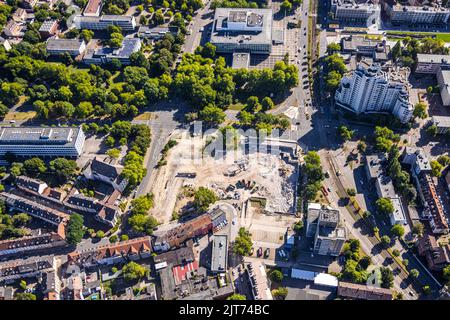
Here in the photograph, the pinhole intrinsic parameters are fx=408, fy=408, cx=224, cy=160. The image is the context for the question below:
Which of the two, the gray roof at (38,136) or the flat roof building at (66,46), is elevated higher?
the flat roof building at (66,46)

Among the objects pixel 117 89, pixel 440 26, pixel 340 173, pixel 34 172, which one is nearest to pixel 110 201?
pixel 34 172

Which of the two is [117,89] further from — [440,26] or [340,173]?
[440,26]

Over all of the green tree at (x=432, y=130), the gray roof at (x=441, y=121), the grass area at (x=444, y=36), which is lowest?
the green tree at (x=432, y=130)

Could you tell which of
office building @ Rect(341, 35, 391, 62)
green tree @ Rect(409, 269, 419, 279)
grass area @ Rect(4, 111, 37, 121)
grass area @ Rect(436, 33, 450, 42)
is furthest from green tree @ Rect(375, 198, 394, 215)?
grass area @ Rect(4, 111, 37, 121)

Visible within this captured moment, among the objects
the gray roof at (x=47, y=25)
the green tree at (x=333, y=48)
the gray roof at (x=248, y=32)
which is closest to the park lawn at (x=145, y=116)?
the gray roof at (x=248, y=32)

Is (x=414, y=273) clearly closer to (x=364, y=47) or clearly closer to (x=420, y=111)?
(x=420, y=111)

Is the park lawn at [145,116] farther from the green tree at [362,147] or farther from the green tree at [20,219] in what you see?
the green tree at [362,147]
